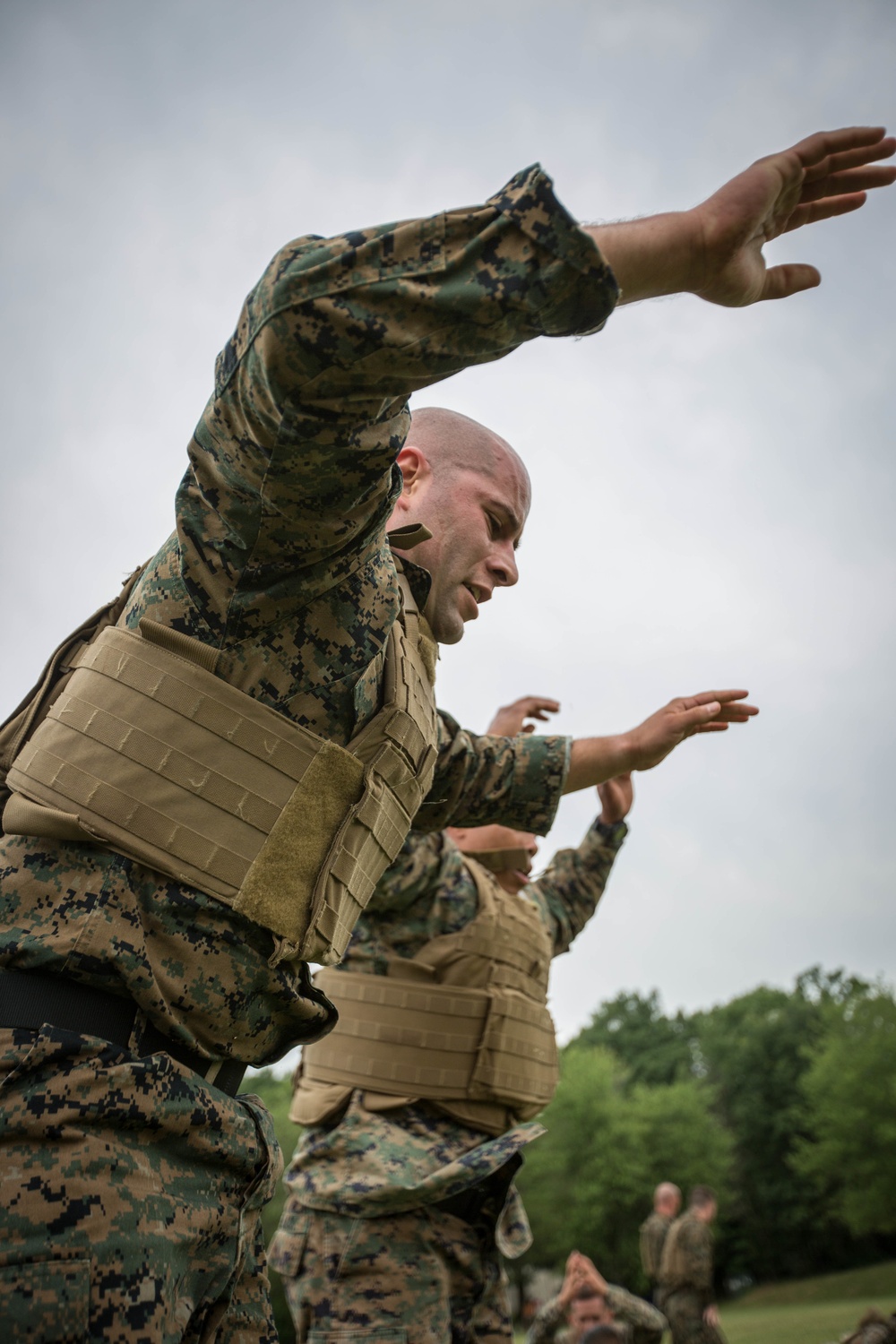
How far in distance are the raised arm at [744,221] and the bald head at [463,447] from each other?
1.45 m

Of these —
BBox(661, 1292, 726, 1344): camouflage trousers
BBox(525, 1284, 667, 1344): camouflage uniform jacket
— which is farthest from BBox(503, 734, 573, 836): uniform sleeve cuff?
BBox(661, 1292, 726, 1344): camouflage trousers

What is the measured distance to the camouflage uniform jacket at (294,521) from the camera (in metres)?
1.85

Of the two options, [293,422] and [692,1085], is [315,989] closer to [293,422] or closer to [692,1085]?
[293,422]

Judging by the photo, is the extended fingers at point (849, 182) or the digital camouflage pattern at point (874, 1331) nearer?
the extended fingers at point (849, 182)

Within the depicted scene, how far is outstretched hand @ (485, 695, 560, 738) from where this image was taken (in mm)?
5508

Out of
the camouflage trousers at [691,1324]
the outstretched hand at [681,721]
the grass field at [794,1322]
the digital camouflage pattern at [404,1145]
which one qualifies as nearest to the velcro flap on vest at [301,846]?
the outstretched hand at [681,721]

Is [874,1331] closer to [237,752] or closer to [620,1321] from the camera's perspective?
[620,1321]

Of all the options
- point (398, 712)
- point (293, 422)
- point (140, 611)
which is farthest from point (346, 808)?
point (293, 422)

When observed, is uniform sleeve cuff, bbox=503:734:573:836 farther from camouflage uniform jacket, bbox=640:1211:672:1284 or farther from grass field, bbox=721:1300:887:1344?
grass field, bbox=721:1300:887:1344

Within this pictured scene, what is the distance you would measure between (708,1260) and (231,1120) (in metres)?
13.1

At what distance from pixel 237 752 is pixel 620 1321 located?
10748 mm

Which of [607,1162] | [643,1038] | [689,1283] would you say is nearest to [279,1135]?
[689,1283]

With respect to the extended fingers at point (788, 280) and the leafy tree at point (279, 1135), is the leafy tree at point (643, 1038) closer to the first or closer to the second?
the leafy tree at point (279, 1135)

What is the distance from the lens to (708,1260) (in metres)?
12.9
